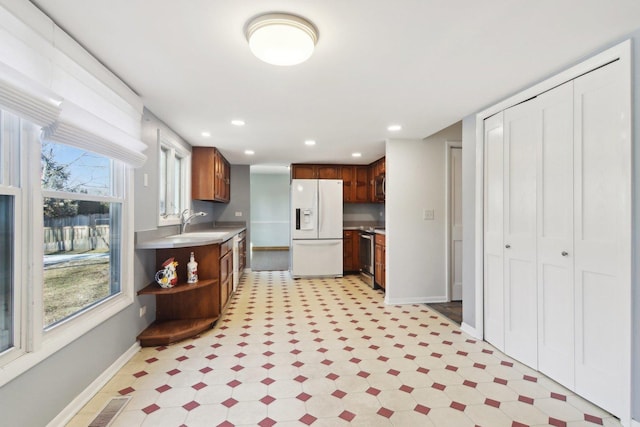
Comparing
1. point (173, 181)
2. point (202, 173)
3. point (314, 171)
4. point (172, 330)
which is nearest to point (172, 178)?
point (173, 181)

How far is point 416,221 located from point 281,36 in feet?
10.8

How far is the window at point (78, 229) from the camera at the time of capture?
1.82 meters

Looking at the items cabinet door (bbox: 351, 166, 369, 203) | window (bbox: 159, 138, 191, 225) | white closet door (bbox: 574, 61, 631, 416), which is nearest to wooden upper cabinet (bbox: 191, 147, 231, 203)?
window (bbox: 159, 138, 191, 225)

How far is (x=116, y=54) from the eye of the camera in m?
2.01

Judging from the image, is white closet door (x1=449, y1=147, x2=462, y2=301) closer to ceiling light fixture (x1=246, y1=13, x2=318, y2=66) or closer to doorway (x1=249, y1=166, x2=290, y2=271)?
ceiling light fixture (x1=246, y1=13, x2=318, y2=66)

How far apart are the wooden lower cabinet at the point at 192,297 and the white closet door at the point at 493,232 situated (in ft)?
9.28

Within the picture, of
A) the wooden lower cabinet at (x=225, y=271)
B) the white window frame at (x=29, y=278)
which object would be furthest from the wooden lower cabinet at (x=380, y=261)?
the white window frame at (x=29, y=278)

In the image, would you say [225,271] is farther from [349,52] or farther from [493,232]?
[493,232]

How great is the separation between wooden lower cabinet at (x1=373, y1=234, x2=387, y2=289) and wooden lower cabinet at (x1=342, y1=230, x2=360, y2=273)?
40.7 inches

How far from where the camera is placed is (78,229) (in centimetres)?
211

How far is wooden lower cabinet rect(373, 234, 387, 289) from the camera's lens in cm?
484

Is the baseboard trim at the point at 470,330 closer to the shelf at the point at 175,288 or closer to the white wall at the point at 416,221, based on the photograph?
the white wall at the point at 416,221

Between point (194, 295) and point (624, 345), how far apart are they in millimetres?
3574

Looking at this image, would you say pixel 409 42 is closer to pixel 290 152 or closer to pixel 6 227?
pixel 6 227
